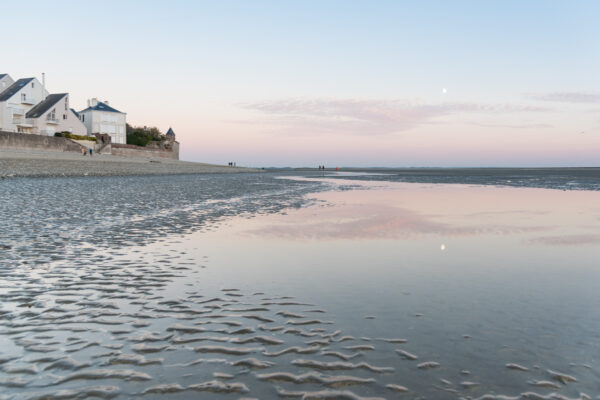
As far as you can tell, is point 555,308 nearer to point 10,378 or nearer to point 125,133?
point 10,378

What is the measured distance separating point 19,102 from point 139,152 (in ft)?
79.3

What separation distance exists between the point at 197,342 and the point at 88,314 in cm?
195

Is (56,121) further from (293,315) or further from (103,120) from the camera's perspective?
(293,315)

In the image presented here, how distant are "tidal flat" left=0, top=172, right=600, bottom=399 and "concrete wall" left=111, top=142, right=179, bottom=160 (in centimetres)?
7389

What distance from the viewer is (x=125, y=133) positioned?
10412 cm

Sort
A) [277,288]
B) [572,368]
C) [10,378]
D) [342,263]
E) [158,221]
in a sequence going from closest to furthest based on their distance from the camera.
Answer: [10,378] < [572,368] < [277,288] < [342,263] < [158,221]

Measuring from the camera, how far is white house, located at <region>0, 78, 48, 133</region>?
268 feet

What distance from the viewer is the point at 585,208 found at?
2248 centimetres

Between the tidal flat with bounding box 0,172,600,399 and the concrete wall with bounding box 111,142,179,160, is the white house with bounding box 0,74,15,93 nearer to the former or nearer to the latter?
the concrete wall with bounding box 111,142,179,160

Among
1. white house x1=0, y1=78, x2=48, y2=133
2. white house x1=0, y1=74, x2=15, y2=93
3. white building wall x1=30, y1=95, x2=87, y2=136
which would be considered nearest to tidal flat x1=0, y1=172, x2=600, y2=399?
white building wall x1=30, y1=95, x2=87, y2=136

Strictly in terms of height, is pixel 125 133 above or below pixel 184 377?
above

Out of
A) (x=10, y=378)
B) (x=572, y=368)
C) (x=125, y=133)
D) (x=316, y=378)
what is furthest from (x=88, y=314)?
(x=125, y=133)

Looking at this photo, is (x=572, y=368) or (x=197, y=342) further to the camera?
(x=197, y=342)

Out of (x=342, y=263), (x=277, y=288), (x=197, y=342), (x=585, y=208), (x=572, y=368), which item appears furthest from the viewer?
(x=585, y=208)
